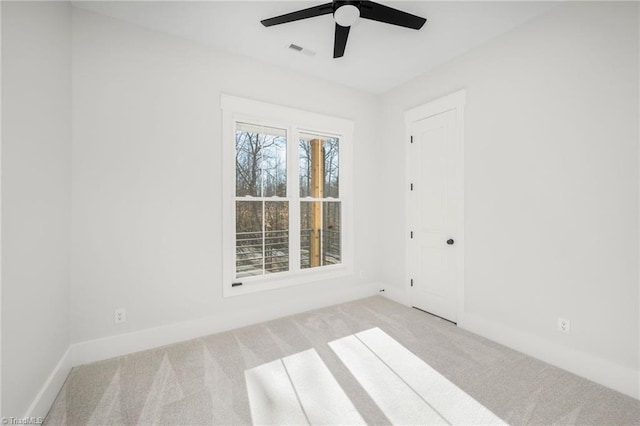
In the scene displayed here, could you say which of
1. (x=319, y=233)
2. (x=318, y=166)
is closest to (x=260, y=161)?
(x=318, y=166)

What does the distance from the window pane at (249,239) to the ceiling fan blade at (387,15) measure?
6.82 feet

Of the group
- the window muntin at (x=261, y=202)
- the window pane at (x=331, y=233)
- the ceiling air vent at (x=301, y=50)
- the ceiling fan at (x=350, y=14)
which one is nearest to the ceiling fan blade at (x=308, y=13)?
the ceiling fan at (x=350, y=14)

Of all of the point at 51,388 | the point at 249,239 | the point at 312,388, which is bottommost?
the point at 312,388

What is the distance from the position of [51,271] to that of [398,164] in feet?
11.9

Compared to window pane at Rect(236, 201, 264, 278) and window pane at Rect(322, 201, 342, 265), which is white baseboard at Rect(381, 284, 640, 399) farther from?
window pane at Rect(236, 201, 264, 278)

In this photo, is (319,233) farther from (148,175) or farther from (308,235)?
(148,175)

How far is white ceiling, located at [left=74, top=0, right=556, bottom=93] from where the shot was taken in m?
2.27

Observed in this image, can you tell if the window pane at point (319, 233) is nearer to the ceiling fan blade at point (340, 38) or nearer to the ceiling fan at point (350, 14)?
the ceiling fan blade at point (340, 38)

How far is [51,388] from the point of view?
182cm

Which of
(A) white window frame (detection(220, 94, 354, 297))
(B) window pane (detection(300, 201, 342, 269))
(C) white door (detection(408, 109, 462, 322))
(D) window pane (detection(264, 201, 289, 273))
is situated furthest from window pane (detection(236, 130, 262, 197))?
(C) white door (detection(408, 109, 462, 322))

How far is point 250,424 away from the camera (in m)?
1.64

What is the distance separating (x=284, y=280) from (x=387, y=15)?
2758mm

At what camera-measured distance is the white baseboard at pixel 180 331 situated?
232 centimetres

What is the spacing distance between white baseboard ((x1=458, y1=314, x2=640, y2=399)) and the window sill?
1607mm
